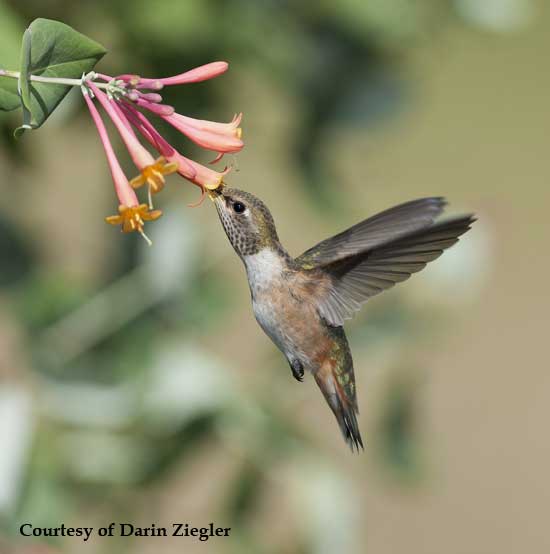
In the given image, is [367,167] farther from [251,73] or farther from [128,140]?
[128,140]

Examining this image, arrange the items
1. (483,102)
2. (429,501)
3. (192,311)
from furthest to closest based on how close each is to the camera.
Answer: (483,102) < (429,501) < (192,311)

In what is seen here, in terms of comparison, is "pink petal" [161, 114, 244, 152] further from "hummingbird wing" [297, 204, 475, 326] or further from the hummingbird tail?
the hummingbird tail

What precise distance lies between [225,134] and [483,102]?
6.97m

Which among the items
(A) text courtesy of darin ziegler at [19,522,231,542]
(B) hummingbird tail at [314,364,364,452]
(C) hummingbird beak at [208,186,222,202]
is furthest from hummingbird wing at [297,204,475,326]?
(A) text courtesy of darin ziegler at [19,522,231,542]

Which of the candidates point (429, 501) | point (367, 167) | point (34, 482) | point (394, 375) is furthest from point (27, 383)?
point (429, 501)

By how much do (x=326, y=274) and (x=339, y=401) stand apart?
0.80ft

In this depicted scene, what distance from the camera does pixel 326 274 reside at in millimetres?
1793

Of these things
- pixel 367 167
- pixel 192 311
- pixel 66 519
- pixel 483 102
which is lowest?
pixel 66 519

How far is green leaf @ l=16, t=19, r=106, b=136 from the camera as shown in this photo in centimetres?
110

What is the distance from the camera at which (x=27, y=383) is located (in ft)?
7.25

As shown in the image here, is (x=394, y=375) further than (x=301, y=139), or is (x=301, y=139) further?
(x=394, y=375)

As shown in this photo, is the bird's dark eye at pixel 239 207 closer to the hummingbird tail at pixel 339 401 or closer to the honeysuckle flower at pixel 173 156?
the honeysuckle flower at pixel 173 156

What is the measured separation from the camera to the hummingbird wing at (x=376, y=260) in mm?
1501

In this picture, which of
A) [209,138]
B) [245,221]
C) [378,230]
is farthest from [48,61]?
[378,230]
